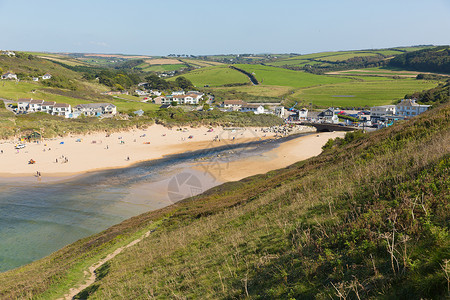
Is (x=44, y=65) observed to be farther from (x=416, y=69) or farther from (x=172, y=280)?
(x=416, y=69)

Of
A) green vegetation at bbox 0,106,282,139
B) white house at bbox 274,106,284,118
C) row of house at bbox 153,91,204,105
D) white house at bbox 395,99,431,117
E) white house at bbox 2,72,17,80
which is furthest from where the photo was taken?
row of house at bbox 153,91,204,105

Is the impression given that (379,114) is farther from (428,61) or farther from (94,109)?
(428,61)

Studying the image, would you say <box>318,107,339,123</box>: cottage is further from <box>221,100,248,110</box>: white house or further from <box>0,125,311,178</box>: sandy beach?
<box>221,100,248,110</box>: white house

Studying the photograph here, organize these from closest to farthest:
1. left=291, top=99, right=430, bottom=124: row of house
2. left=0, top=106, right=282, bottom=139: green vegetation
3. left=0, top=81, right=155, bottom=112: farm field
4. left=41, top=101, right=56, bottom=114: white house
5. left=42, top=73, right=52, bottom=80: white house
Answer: left=0, top=106, right=282, bottom=139: green vegetation → left=291, top=99, right=430, bottom=124: row of house → left=41, top=101, right=56, bottom=114: white house → left=0, top=81, right=155, bottom=112: farm field → left=42, top=73, right=52, bottom=80: white house

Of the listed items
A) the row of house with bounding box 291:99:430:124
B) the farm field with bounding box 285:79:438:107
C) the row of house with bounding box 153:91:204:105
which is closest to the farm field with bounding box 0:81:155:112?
the row of house with bounding box 153:91:204:105

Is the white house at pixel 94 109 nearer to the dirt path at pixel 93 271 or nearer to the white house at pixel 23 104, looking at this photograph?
the white house at pixel 23 104

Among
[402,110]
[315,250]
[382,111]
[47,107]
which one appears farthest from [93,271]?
[382,111]
